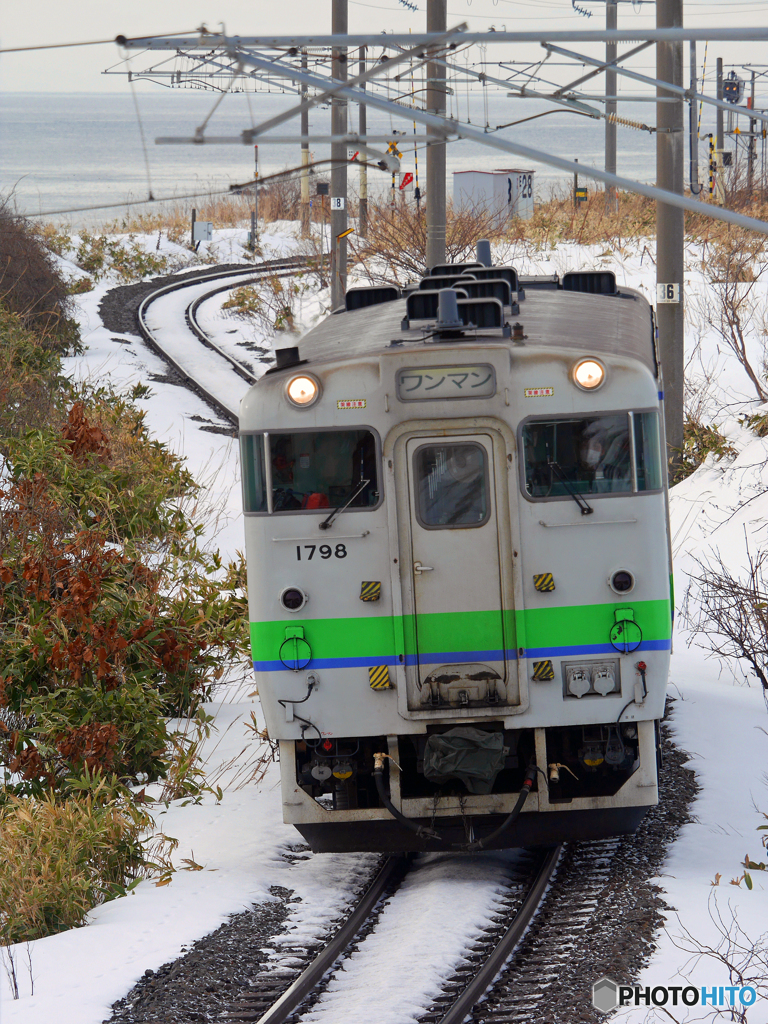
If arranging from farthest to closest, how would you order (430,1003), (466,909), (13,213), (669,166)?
(13,213) → (669,166) → (466,909) → (430,1003)

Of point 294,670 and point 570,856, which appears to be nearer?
point 294,670

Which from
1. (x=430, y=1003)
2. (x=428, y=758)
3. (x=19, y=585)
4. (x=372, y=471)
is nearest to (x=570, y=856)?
(x=428, y=758)

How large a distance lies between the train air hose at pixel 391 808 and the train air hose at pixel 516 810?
0.91 feet

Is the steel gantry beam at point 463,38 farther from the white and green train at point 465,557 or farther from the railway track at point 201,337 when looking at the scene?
the railway track at point 201,337

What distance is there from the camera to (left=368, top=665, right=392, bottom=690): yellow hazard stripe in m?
7.48

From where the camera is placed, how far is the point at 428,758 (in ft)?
24.4

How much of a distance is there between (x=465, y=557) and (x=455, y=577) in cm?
14

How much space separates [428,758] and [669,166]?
916cm

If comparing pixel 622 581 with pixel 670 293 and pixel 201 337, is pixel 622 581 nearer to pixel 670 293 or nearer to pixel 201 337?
pixel 670 293

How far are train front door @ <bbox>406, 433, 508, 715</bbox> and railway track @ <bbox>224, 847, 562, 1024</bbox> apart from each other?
50.0 inches

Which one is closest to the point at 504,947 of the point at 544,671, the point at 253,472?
the point at 544,671

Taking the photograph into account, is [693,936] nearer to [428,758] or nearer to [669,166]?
[428,758]

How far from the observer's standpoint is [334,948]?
22.6 ft

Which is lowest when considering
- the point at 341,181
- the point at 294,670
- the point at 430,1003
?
the point at 430,1003
